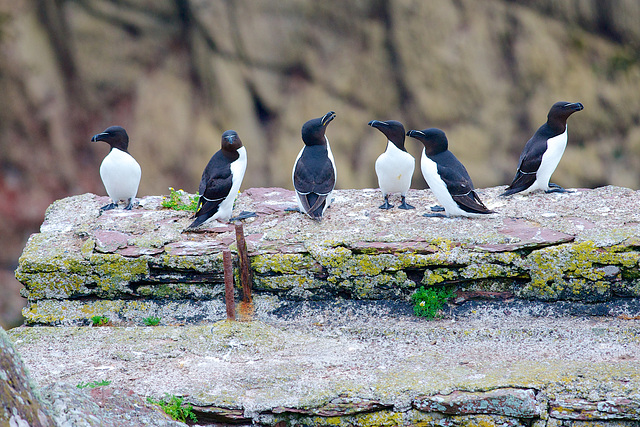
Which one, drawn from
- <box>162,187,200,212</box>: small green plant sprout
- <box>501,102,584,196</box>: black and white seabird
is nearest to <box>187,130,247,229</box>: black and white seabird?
<box>162,187,200,212</box>: small green plant sprout

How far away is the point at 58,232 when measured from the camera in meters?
6.24

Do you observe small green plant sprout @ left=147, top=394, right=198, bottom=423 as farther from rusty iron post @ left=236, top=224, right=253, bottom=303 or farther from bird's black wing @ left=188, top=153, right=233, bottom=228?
bird's black wing @ left=188, top=153, right=233, bottom=228

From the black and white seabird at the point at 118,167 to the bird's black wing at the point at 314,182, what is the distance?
1.58 m

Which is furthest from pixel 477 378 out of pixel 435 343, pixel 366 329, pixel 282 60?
pixel 282 60

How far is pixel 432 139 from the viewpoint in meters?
6.07

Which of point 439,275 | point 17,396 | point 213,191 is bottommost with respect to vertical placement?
point 17,396

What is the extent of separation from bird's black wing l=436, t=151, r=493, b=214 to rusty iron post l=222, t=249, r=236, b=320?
198 centimetres

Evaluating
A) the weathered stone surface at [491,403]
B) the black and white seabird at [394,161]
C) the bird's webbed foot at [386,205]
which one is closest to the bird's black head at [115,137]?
the black and white seabird at [394,161]

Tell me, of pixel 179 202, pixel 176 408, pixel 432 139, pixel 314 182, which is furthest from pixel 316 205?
pixel 176 408

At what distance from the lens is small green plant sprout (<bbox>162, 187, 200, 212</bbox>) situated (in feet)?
21.7

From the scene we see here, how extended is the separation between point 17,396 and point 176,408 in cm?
160

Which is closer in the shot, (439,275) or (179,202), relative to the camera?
(439,275)

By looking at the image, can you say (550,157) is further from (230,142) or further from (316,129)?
(230,142)

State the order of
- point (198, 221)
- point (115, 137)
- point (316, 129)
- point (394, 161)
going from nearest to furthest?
1. point (198, 221)
2. point (394, 161)
3. point (316, 129)
4. point (115, 137)
